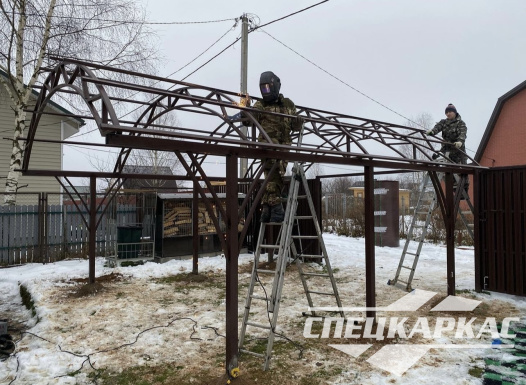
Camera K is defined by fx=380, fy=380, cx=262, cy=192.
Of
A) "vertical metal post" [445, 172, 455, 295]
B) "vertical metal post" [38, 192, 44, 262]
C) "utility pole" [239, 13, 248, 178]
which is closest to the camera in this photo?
"vertical metal post" [445, 172, 455, 295]

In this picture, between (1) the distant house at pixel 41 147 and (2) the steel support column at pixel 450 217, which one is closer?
(2) the steel support column at pixel 450 217

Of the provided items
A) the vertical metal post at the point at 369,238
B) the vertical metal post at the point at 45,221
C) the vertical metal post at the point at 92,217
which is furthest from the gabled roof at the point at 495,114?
the vertical metal post at the point at 45,221

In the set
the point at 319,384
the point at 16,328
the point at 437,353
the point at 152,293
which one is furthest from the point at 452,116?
the point at 16,328

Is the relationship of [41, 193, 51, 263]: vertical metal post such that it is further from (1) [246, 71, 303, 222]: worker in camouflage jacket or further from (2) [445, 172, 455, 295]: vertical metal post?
(2) [445, 172, 455, 295]: vertical metal post

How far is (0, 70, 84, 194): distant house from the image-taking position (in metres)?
13.9

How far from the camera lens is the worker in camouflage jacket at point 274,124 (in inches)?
203

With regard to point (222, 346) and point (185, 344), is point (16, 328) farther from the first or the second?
point (222, 346)

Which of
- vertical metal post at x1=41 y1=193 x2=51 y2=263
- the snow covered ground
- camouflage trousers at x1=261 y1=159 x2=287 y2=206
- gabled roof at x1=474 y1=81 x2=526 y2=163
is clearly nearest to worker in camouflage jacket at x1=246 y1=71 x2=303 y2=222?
camouflage trousers at x1=261 y1=159 x2=287 y2=206

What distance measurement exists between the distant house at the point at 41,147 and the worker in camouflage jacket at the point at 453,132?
39.9 ft

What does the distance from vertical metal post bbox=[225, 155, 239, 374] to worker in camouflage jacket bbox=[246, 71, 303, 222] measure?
4.30 ft

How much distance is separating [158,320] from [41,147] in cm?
1171

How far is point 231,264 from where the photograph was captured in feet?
12.8

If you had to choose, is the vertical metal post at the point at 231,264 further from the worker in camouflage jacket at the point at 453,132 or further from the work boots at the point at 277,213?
the worker in camouflage jacket at the point at 453,132

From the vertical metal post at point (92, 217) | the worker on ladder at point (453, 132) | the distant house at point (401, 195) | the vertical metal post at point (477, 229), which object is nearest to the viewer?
the vertical metal post at point (477, 229)
